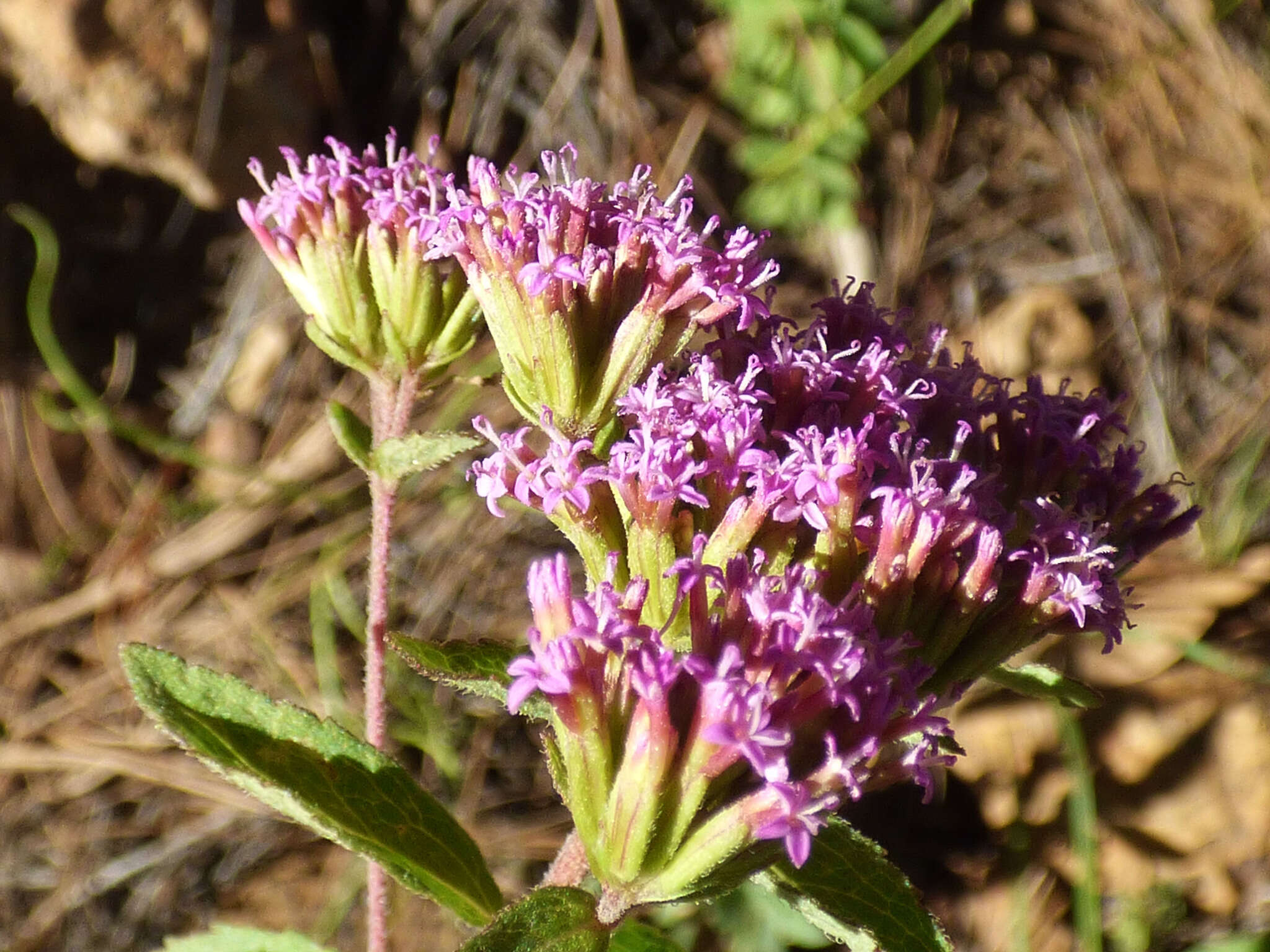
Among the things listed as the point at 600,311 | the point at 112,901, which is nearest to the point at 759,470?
the point at 600,311

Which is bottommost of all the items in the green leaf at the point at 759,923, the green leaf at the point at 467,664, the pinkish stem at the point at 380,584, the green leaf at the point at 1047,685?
the green leaf at the point at 759,923

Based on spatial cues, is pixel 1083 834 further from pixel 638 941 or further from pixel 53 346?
pixel 53 346

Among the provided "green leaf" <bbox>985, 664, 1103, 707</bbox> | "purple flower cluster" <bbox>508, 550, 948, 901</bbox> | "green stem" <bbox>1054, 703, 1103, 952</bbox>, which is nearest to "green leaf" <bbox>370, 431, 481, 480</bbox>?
"purple flower cluster" <bbox>508, 550, 948, 901</bbox>

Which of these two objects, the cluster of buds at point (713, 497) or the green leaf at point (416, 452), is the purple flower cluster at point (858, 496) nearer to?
the cluster of buds at point (713, 497)

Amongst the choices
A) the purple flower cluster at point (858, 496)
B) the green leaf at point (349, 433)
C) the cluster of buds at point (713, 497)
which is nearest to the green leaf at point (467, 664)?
the cluster of buds at point (713, 497)

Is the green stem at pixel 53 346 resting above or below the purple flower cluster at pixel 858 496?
above

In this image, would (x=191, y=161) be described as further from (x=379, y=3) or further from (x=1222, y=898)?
(x=1222, y=898)

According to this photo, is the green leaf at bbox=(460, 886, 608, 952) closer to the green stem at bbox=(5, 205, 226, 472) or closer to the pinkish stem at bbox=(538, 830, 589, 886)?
the pinkish stem at bbox=(538, 830, 589, 886)
